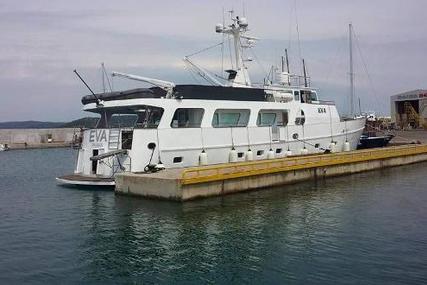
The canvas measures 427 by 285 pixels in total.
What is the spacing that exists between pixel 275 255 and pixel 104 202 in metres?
11.1

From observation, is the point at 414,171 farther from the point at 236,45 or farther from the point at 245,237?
the point at 245,237

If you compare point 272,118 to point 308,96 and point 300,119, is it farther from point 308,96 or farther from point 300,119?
point 308,96

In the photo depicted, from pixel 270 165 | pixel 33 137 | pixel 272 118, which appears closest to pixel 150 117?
pixel 270 165

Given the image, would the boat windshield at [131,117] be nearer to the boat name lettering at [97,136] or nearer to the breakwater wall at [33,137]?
the boat name lettering at [97,136]

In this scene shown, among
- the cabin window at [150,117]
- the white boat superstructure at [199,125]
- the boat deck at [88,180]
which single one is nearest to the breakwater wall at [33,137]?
the white boat superstructure at [199,125]

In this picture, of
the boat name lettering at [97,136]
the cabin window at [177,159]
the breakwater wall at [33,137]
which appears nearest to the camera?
the cabin window at [177,159]

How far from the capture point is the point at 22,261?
13.9 metres

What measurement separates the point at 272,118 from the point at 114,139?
1103 centimetres

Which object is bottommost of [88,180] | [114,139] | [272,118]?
[88,180]

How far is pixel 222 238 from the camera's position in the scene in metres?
16.0

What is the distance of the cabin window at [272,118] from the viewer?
3158 cm

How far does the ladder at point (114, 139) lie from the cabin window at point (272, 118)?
371 inches

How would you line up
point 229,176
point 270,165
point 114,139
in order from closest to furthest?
1. point 229,176
2. point 270,165
3. point 114,139

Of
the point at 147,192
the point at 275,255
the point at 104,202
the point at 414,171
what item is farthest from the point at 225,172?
the point at 414,171
